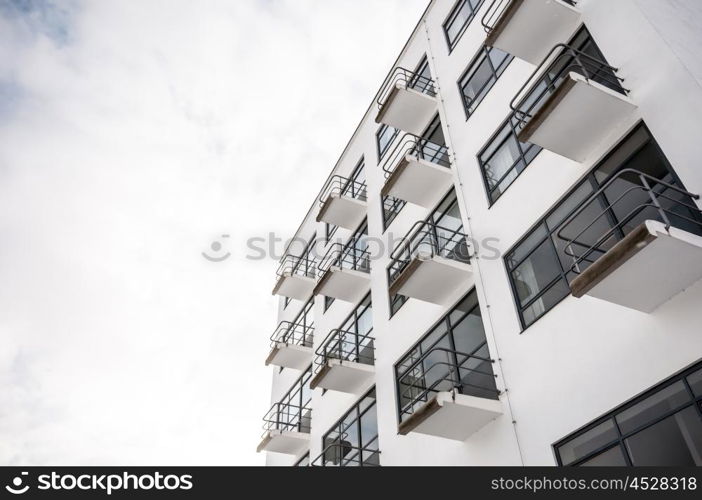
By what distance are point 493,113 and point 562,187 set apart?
3.55 meters

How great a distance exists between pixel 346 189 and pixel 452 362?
1104cm

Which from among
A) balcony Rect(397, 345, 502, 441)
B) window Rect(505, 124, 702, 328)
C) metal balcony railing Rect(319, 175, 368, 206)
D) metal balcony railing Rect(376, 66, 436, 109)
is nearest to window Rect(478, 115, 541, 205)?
window Rect(505, 124, 702, 328)

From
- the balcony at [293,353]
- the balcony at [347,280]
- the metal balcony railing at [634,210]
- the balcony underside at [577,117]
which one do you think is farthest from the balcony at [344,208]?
the metal balcony railing at [634,210]

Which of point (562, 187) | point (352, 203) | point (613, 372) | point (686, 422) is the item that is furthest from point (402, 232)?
point (686, 422)

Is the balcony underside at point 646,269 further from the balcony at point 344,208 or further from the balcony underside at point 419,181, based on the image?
the balcony at point 344,208

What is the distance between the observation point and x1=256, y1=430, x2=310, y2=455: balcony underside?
17.4 m

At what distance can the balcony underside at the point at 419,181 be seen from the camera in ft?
44.4

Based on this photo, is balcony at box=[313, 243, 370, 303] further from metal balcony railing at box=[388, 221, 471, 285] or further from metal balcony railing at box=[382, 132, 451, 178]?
metal balcony railing at box=[382, 132, 451, 178]

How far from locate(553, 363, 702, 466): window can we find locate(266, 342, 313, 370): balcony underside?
41.2 feet

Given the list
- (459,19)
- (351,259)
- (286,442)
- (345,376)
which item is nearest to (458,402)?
(345,376)

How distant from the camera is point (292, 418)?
64.5ft

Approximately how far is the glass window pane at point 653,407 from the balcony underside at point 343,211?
12.3 m
